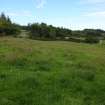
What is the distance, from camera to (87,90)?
24.9ft

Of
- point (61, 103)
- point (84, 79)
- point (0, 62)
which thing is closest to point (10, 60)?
point (0, 62)

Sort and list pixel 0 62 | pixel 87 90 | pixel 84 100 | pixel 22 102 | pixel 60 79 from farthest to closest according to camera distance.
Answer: pixel 0 62, pixel 60 79, pixel 87 90, pixel 84 100, pixel 22 102

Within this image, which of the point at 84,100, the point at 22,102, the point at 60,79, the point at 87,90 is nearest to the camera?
the point at 22,102

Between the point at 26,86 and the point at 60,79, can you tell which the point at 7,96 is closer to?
the point at 26,86

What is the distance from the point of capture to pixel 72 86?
795 cm

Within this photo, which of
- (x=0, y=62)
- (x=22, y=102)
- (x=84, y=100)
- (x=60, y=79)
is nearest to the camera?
(x=22, y=102)

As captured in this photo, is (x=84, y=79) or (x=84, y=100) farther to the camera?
(x=84, y=79)

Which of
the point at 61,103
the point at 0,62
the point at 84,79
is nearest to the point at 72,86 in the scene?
the point at 84,79

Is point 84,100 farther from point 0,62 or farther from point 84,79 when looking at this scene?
point 0,62

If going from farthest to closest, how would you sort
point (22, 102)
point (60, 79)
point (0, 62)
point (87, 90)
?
point (0, 62), point (60, 79), point (87, 90), point (22, 102)

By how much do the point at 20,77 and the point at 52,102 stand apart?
257cm

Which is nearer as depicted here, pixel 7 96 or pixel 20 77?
pixel 7 96

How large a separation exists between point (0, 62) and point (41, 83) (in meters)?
4.33

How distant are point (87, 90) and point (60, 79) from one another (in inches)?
50.8
